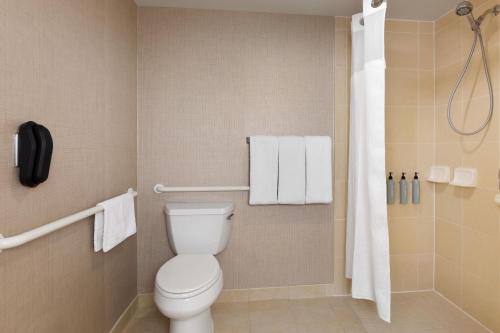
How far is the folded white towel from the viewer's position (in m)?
1.30

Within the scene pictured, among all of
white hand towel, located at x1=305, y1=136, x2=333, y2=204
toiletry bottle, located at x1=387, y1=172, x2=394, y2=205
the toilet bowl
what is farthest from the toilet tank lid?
toiletry bottle, located at x1=387, y1=172, x2=394, y2=205

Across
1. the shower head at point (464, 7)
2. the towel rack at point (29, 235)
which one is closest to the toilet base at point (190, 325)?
the towel rack at point (29, 235)

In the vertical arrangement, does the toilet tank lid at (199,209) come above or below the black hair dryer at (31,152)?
below

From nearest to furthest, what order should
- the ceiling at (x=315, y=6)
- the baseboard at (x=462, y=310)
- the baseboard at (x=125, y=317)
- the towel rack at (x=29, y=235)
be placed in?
1. the towel rack at (x=29, y=235)
2. the baseboard at (x=125, y=317)
3. the baseboard at (x=462, y=310)
4. the ceiling at (x=315, y=6)

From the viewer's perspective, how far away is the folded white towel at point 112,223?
130 centimetres

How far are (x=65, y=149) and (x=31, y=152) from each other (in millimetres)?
282

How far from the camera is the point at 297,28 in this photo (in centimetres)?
205

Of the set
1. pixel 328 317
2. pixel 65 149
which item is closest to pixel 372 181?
pixel 328 317

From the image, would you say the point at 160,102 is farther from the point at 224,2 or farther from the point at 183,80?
the point at 224,2

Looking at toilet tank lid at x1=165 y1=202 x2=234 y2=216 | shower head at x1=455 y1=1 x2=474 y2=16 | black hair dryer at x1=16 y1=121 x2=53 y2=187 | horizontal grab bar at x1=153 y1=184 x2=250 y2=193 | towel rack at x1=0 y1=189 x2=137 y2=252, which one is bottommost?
toilet tank lid at x1=165 y1=202 x2=234 y2=216

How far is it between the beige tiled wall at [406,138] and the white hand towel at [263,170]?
1.75ft

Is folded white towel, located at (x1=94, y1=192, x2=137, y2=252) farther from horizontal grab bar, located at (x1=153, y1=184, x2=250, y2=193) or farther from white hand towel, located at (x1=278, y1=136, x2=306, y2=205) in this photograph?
white hand towel, located at (x1=278, y1=136, x2=306, y2=205)

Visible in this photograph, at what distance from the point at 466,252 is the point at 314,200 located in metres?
1.09

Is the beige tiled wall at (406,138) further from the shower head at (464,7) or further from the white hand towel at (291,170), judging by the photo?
the shower head at (464,7)
